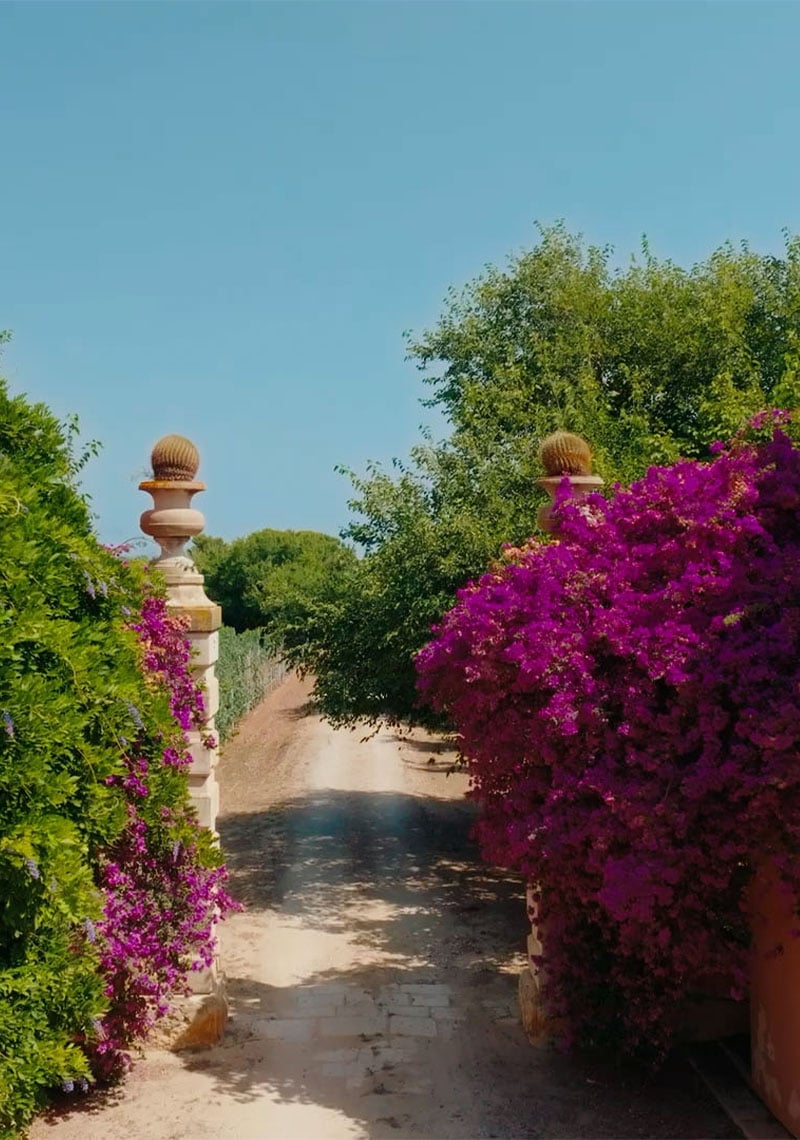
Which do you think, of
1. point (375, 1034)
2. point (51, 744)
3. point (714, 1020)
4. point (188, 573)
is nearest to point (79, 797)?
point (51, 744)

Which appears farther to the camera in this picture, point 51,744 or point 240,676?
point 240,676

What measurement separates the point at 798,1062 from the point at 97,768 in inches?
161

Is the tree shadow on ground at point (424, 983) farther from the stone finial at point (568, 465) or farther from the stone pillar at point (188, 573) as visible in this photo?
the stone finial at point (568, 465)

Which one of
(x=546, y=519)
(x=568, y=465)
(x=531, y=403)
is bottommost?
(x=546, y=519)

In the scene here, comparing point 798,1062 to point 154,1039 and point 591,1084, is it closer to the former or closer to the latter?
point 591,1084

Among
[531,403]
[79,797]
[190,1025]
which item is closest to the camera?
[79,797]

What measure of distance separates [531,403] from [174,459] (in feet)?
25.5

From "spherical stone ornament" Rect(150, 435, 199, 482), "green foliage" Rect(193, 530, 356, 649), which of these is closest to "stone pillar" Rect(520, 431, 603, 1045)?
"spherical stone ornament" Rect(150, 435, 199, 482)

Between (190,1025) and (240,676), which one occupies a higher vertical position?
(240,676)

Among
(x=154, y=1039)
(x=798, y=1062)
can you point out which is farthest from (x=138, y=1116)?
(x=798, y=1062)

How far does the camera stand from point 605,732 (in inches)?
219

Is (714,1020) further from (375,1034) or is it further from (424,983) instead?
(424,983)

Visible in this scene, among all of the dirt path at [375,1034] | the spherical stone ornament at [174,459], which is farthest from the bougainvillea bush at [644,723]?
the spherical stone ornament at [174,459]

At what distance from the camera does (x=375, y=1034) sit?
7230mm
